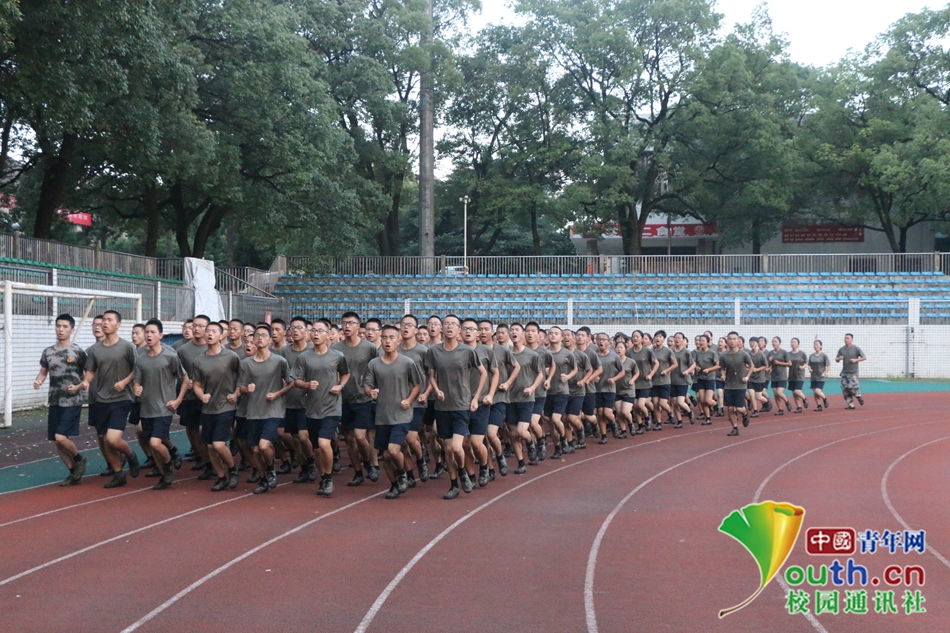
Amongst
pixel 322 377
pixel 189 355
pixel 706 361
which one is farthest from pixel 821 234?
pixel 322 377

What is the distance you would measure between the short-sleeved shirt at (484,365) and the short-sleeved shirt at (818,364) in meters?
13.3

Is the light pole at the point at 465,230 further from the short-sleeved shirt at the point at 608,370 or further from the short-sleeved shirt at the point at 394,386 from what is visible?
the short-sleeved shirt at the point at 394,386

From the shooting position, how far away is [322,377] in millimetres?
10586

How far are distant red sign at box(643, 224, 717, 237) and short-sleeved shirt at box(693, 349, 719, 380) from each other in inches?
1136

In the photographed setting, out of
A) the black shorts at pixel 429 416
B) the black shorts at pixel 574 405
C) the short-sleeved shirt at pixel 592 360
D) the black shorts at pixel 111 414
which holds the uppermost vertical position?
the short-sleeved shirt at pixel 592 360

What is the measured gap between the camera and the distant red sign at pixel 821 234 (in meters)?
45.6

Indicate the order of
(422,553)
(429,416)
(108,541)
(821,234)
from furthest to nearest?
(821,234)
(429,416)
(108,541)
(422,553)

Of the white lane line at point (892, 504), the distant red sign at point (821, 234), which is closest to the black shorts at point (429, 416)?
the white lane line at point (892, 504)

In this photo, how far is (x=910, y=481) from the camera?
11.7 meters

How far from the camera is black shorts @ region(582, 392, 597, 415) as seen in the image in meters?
15.6

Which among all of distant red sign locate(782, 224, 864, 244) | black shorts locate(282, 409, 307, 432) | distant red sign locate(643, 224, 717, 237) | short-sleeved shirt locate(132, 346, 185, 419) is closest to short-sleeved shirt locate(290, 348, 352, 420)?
black shorts locate(282, 409, 307, 432)

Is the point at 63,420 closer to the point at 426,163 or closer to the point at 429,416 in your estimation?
the point at 429,416

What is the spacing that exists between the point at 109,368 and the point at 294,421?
7.33 ft

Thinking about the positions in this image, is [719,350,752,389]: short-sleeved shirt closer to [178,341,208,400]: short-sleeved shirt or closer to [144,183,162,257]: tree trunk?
[178,341,208,400]: short-sleeved shirt
